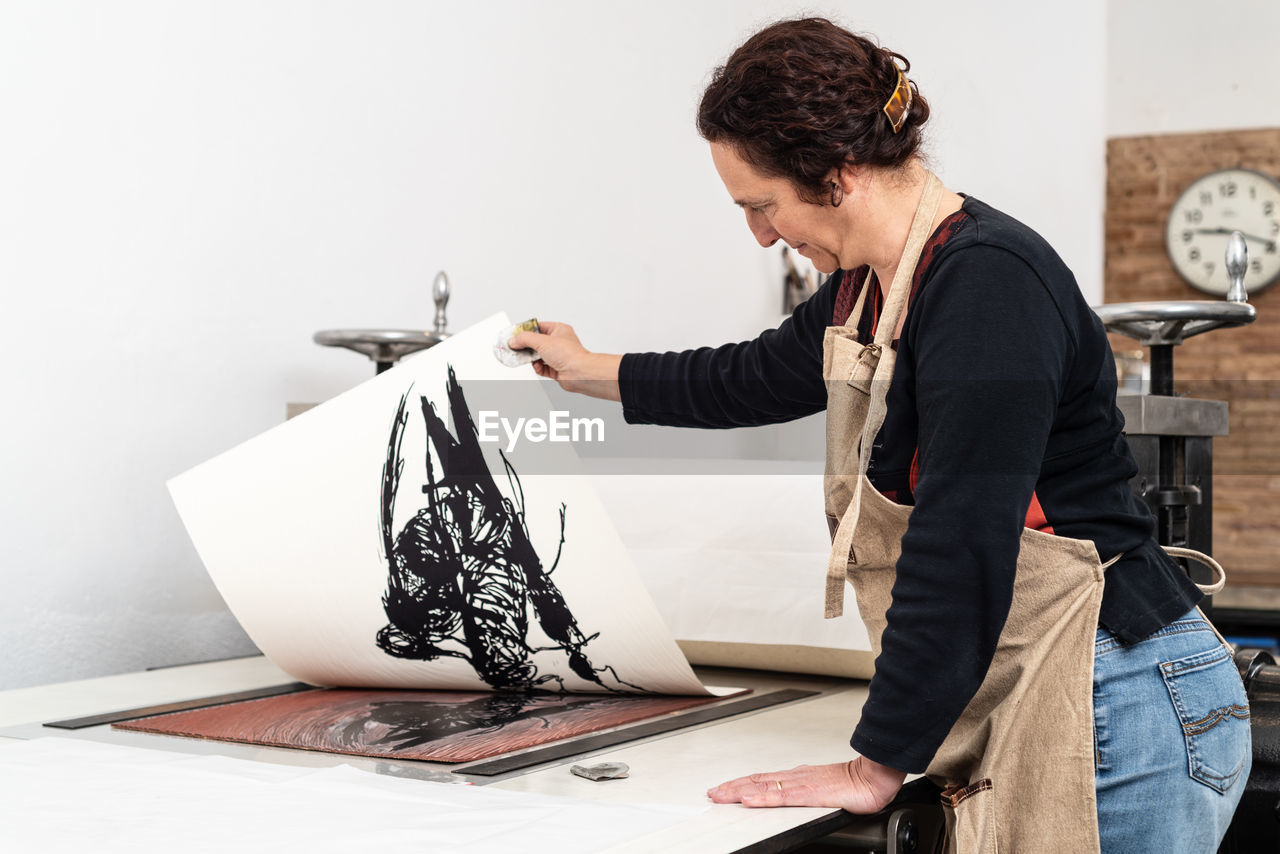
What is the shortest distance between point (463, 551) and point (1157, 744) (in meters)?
0.68

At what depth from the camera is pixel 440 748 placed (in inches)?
43.6

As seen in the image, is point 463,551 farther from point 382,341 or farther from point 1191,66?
point 1191,66

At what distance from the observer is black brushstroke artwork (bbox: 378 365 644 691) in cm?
129

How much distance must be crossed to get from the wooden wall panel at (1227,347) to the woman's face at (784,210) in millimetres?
4177

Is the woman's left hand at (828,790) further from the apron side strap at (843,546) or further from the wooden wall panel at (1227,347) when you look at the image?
the wooden wall panel at (1227,347)

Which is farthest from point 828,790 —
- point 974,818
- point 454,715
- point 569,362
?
point 569,362

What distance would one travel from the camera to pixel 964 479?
0.86m

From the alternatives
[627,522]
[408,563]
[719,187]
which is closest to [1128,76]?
[719,187]

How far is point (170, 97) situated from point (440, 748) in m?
1.02

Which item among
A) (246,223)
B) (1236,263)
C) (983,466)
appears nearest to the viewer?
(983,466)

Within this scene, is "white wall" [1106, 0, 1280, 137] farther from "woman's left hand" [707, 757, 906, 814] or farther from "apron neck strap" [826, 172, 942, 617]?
"woman's left hand" [707, 757, 906, 814]

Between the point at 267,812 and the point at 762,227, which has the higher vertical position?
the point at 762,227

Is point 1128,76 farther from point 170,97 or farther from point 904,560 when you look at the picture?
point 904,560

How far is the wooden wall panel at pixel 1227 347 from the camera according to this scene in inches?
194
